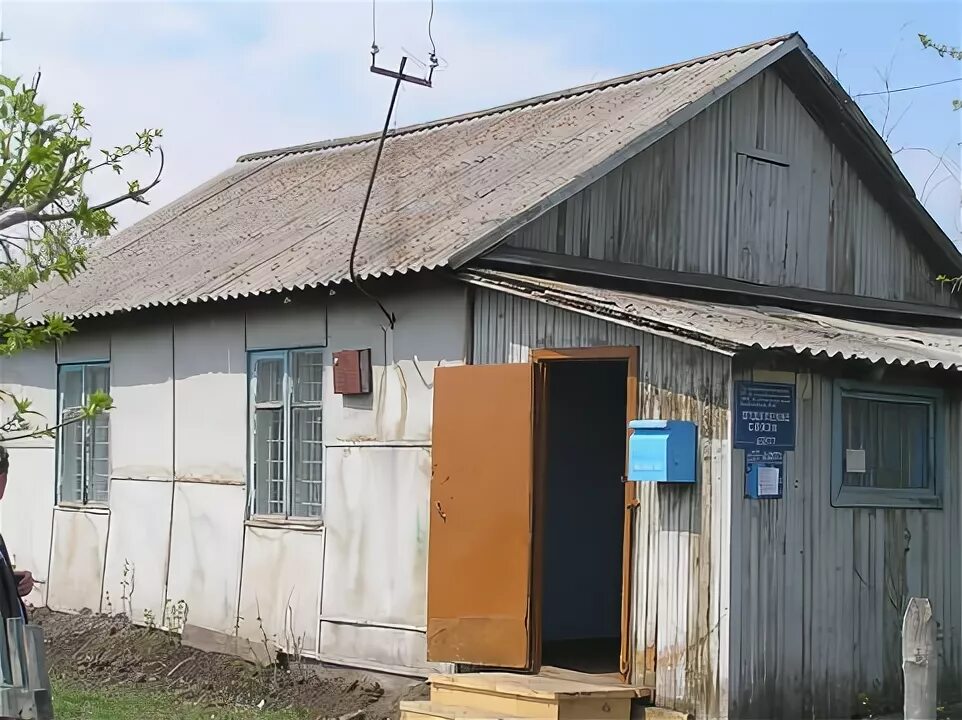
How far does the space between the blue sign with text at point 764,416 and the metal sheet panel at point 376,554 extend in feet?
8.47

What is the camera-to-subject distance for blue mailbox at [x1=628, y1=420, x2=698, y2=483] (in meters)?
8.50

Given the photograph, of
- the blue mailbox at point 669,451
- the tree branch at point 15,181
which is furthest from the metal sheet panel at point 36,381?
the tree branch at point 15,181

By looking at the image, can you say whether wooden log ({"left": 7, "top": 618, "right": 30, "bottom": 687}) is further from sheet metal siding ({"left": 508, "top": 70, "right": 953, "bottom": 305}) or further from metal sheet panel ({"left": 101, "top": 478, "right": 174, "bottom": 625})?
metal sheet panel ({"left": 101, "top": 478, "right": 174, "bottom": 625})

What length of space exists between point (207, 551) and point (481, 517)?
3.64 meters

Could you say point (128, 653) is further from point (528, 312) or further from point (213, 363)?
Answer: point (528, 312)

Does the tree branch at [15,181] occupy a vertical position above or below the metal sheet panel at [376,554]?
above

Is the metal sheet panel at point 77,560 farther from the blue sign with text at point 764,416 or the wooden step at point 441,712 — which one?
the blue sign with text at point 764,416

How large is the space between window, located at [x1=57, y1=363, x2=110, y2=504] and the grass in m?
3.25

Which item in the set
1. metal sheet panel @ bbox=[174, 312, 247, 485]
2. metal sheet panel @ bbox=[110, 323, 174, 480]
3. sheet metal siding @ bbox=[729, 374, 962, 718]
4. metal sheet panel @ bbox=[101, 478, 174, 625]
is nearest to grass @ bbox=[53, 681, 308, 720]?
metal sheet panel @ bbox=[101, 478, 174, 625]

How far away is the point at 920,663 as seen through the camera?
6.20m

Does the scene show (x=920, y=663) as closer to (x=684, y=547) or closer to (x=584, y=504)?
(x=684, y=547)

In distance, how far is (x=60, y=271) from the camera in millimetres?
5852

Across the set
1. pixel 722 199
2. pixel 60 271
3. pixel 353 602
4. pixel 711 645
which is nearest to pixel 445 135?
pixel 722 199

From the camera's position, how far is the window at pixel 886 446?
360 inches
